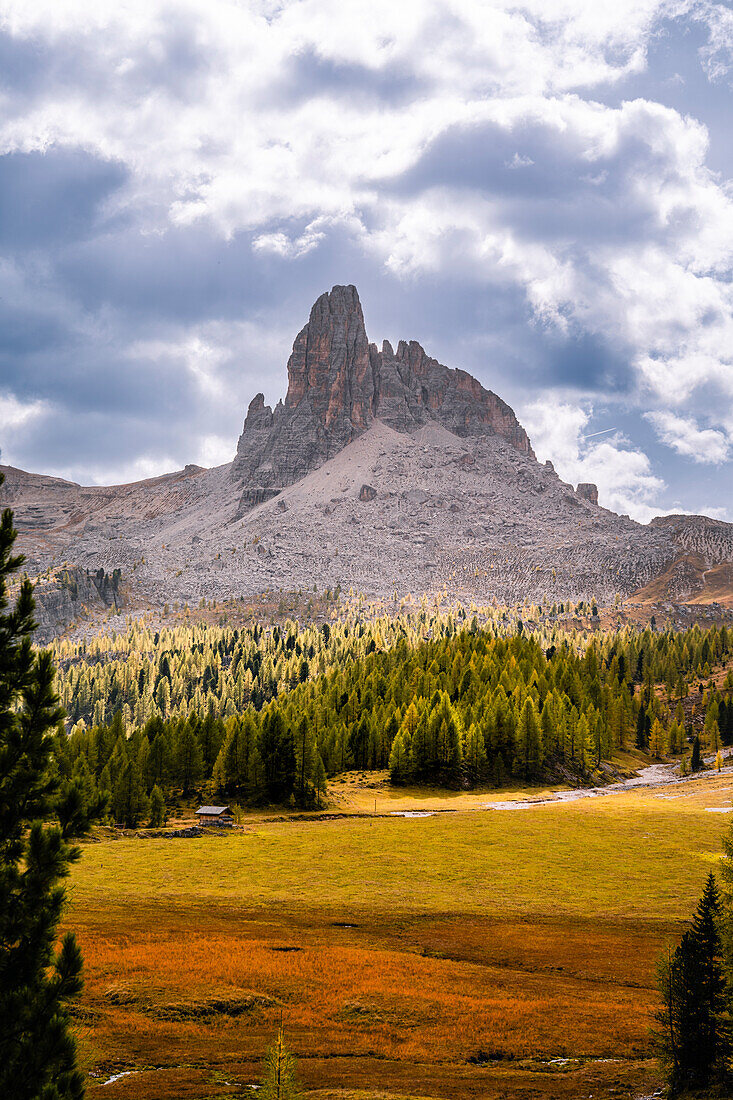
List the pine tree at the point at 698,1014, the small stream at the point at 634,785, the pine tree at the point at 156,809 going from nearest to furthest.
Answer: the pine tree at the point at 698,1014, the pine tree at the point at 156,809, the small stream at the point at 634,785

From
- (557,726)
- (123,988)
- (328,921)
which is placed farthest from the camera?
(557,726)

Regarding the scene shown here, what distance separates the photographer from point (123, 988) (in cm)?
3300

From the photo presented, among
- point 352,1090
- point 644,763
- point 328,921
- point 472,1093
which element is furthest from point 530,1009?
point 644,763

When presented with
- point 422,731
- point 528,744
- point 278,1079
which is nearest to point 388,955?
point 278,1079

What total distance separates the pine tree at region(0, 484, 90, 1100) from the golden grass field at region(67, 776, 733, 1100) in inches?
553

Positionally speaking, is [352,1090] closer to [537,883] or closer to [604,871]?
[537,883]

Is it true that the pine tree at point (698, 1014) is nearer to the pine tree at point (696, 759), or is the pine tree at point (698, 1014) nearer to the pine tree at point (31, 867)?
the pine tree at point (31, 867)

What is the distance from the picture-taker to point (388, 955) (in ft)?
133

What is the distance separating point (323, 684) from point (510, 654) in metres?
47.3

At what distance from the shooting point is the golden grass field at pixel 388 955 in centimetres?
2719

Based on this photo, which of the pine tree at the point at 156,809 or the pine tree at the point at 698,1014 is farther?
the pine tree at the point at 156,809

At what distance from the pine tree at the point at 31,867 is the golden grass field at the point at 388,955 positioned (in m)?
14.0

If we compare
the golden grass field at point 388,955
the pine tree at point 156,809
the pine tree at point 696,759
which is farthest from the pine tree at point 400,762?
the pine tree at point 696,759

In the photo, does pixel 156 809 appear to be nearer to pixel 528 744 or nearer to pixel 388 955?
pixel 388 955
